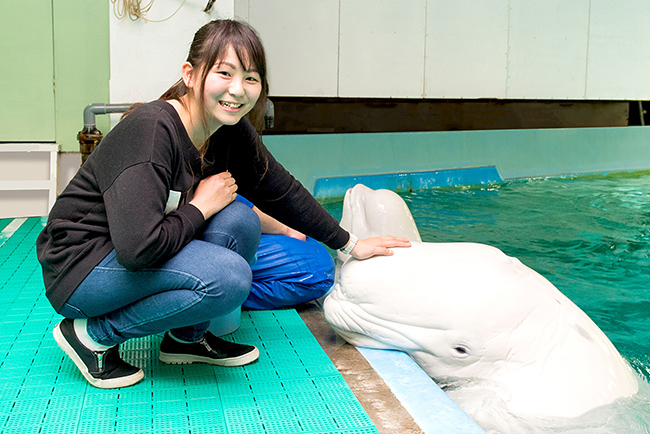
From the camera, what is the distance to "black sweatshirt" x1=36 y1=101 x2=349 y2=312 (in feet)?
5.48

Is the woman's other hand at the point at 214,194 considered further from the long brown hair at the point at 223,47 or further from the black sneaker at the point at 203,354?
the black sneaker at the point at 203,354

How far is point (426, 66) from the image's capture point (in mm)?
8180

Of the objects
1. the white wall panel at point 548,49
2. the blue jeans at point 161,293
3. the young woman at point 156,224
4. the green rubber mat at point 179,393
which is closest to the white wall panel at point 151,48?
the green rubber mat at point 179,393

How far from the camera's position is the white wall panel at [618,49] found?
9570 millimetres

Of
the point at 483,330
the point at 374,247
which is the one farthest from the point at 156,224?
the point at 483,330

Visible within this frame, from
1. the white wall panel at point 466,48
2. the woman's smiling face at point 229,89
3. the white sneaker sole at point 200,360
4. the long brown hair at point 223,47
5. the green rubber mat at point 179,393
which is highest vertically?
the white wall panel at point 466,48

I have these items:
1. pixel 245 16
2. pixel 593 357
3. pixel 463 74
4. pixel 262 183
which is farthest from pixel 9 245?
pixel 463 74

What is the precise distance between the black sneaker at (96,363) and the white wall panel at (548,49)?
26.5 feet

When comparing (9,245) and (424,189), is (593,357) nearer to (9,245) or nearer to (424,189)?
(9,245)

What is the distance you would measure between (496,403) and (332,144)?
5716mm

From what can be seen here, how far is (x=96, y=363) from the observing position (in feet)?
6.43

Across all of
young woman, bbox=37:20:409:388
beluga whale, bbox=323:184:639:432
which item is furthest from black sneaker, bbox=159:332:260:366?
beluga whale, bbox=323:184:639:432

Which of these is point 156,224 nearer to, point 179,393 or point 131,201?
point 131,201

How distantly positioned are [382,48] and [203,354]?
635 centimetres
